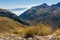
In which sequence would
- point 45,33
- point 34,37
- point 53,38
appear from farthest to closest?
1. point 45,33
2. point 34,37
3. point 53,38

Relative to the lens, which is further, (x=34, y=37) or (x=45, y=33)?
(x=45, y=33)

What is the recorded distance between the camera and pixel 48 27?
1054 cm

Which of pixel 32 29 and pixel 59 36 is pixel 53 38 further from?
pixel 32 29

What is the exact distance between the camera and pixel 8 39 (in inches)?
375

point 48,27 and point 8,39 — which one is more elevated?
point 48,27

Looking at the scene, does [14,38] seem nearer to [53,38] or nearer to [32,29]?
[32,29]

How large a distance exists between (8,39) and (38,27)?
1.67 metres

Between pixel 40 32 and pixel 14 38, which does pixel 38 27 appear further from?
pixel 14 38

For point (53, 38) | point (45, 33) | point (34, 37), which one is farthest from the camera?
point (45, 33)

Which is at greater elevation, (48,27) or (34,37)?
(48,27)

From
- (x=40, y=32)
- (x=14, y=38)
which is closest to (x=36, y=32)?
(x=40, y=32)

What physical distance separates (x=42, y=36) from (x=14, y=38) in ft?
4.41

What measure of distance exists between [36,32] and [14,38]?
3.75 ft

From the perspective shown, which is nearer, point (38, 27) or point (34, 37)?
point (34, 37)
